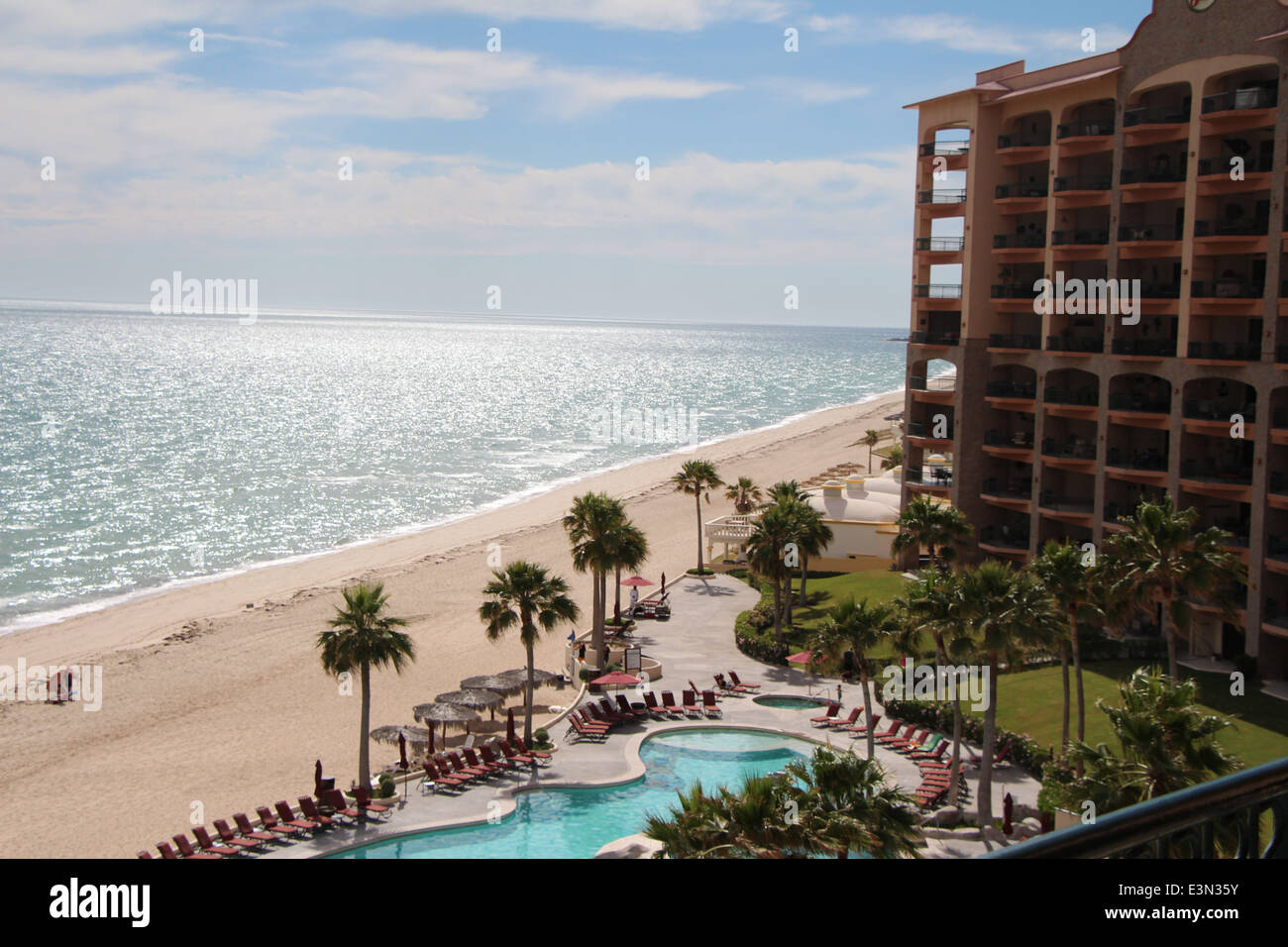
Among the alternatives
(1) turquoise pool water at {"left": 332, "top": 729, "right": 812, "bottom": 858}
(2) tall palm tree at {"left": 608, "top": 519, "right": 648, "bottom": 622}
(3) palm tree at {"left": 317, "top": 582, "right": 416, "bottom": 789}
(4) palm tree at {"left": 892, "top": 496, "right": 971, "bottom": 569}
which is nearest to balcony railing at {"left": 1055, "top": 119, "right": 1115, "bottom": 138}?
Result: (4) palm tree at {"left": 892, "top": 496, "right": 971, "bottom": 569}

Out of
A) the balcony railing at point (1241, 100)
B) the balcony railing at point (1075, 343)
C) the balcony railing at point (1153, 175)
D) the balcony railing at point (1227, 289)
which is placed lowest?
the balcony railing at point (1075, 343)

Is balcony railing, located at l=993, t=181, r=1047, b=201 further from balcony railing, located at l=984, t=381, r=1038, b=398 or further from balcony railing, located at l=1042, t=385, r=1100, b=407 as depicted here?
balcony railing, located at l=1042, t=385, r=1100, b=407

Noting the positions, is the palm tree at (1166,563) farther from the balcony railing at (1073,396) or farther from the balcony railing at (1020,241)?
the balcony railing at (1020,241)

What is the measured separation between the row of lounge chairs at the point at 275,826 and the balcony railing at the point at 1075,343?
123 ft

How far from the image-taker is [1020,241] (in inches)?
2167

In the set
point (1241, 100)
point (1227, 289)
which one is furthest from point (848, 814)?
point (1241, 100)

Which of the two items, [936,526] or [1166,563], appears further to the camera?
[936,526]

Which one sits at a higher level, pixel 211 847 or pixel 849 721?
pixel 849 721

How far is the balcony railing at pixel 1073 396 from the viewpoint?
2061 inches

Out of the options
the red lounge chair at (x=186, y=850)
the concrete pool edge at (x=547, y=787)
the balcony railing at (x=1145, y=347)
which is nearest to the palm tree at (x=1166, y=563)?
the concrete pool edge at (x=547, y=787)

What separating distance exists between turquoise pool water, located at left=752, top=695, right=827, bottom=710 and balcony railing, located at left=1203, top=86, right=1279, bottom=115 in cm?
2856

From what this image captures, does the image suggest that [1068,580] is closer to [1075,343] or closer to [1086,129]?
[1075,343]

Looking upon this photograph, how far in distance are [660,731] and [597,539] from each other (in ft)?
34.2
